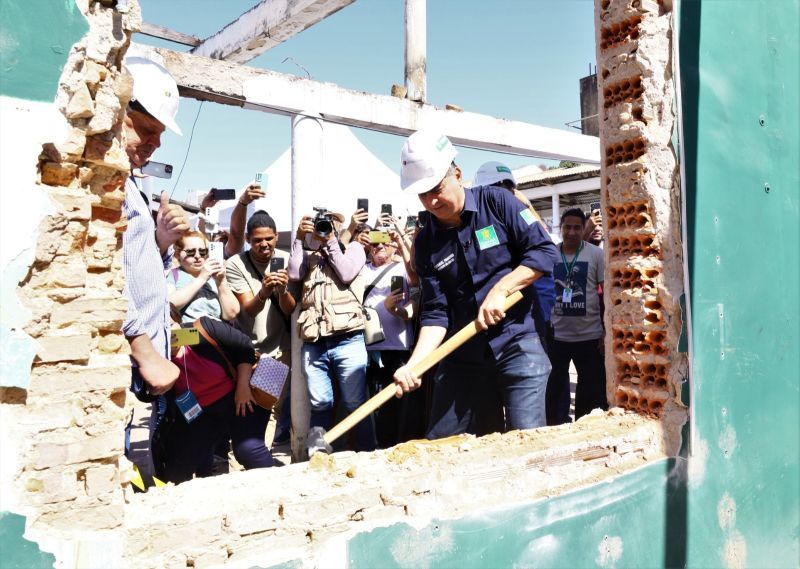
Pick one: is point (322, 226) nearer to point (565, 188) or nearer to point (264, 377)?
point (264, 377)

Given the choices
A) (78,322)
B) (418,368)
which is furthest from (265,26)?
(78,322)

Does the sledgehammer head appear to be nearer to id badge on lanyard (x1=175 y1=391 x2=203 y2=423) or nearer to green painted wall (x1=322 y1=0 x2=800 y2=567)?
id badge on lanyard (x1=175 y1=391 x2=203 y2=423)

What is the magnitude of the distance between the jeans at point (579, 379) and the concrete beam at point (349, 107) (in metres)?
1.87

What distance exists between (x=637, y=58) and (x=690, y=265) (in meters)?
0.94

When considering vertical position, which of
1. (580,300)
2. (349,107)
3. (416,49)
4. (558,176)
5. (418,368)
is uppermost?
(558,176)

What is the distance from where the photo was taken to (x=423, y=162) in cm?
275

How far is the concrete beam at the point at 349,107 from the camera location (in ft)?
12.3

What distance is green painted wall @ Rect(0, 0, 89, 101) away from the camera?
1.45 meters

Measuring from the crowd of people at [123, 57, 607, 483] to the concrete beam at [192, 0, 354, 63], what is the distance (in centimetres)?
276

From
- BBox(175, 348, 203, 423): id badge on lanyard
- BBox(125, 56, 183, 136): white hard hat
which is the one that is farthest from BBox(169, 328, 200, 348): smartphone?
BBox(125, 56, 183, 136): white hard hat

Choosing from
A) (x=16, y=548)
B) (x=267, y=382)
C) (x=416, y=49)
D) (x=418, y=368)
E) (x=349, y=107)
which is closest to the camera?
(x=16, y=548)

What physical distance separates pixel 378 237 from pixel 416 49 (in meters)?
1.85

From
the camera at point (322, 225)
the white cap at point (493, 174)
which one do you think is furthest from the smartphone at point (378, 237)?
the white cap at point (493, 174)

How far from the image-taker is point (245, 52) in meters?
7.46
